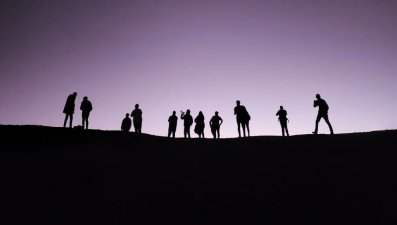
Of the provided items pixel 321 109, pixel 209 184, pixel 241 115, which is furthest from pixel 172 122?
pixel 209 184

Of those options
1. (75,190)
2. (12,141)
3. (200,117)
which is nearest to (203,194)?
(75,190)

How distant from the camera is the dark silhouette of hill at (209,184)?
8.28m

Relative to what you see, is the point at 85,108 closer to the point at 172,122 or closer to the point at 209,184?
the point at 172,122

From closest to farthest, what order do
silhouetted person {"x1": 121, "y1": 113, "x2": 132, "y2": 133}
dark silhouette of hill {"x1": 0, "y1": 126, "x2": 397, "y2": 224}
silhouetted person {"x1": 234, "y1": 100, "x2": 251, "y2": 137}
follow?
dark silhouette of hill {"x1": 0, "y1": 126, "x2": 397, "y2": 224}
silhouetted person {"x1": 234, "y1": 100, "x2": 251, "y2": 137}
silhouetted person {"x1": 121, "y1": 113, "x2": 132, "y2": 133}

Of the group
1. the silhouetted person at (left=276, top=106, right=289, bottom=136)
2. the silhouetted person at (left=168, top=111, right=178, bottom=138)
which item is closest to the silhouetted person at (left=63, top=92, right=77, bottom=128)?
the silhouetted person at (left=168, top=111, right=178, bottom=138)

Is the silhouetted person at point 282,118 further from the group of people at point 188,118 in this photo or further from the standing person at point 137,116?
the standing person at point 137,116

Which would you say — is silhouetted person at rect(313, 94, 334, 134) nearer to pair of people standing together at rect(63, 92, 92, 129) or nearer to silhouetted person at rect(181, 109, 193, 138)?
silhouetted person at rect(181, 109, 193, 138)

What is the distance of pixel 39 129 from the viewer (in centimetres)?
2069

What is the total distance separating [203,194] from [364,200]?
4.01 meters

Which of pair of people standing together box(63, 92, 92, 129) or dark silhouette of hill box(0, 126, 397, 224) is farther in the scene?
pair of people standing together box(63, 92, 92, 129)

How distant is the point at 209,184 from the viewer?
10133 mm

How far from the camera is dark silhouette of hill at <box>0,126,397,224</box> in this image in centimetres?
828

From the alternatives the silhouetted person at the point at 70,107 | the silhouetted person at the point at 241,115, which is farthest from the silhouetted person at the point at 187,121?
the silhouetted person at the point at 70,107

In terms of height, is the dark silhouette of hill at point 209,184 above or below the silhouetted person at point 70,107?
below
